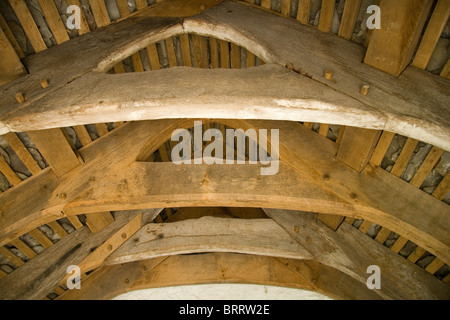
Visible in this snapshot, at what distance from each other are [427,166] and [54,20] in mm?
3457

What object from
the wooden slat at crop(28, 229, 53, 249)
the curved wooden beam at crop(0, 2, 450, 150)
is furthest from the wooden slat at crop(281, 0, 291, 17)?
the wooden slat at crop(28, 229, 53, 249)

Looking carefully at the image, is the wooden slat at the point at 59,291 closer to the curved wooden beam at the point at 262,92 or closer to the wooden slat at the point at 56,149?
the wooden slat at the point at 56,149

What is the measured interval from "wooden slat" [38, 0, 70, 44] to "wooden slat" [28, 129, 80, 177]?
2.77 feet

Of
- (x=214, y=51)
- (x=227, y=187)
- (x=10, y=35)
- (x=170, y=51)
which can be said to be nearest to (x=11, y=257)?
(x=10, y=35)

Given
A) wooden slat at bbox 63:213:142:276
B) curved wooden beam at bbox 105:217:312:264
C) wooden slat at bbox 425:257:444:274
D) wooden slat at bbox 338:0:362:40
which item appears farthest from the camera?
curved wooden beam at bbox 105:217:312:264

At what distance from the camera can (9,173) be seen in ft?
10.5

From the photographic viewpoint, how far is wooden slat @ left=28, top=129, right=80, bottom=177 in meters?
2.99

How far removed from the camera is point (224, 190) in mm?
3438

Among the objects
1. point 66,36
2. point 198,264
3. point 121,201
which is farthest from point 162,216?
point 66,36

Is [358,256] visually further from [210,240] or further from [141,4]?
[141,4]

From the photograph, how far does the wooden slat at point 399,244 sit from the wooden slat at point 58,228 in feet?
12.8

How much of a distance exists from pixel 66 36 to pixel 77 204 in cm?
→ 158

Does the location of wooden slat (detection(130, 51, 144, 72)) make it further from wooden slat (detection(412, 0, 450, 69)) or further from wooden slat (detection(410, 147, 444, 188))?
wooden slat (detection(410, 147, 444, 188))

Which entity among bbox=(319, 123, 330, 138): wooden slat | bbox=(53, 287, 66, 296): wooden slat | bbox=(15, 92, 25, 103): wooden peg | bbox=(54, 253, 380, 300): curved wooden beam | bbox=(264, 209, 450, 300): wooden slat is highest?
bbox=(15, 92, 25, 103): wooden peg
